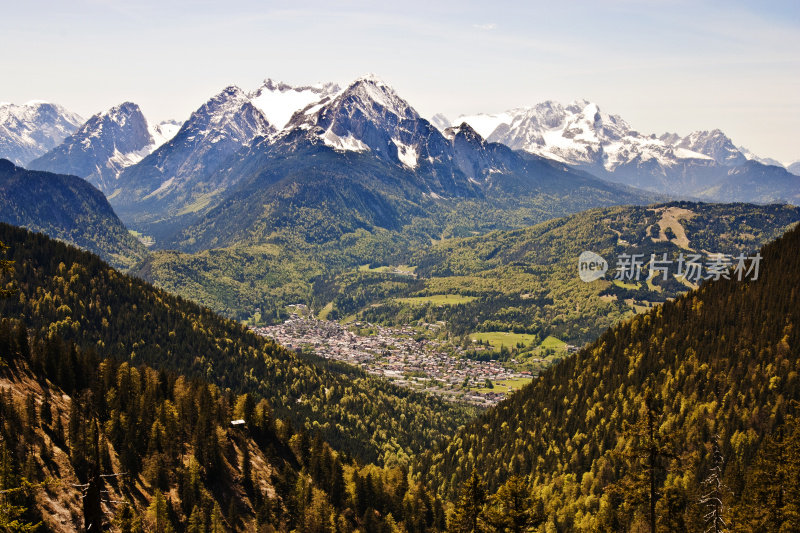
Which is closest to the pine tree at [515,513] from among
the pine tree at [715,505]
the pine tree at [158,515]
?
the pine tree at [715,505]

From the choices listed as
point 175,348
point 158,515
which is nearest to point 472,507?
point 158,515

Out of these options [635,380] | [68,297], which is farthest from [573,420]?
[68,297]

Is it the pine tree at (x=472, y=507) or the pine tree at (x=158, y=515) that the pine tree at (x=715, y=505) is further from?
the pine tree at (x=158, y=515)

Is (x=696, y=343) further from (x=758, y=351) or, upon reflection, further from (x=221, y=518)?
(x=221, y=518)

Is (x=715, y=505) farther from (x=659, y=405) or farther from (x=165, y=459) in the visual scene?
(x=659, y=405)

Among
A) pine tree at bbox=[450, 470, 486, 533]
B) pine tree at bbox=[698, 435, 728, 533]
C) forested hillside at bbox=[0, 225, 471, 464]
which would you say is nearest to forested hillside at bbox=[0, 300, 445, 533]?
pine tree at bbox=[450, 470, 486, 533]

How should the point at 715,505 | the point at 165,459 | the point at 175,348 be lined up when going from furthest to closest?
the point at 175,348, the point at 165,459, the point at 715,505
